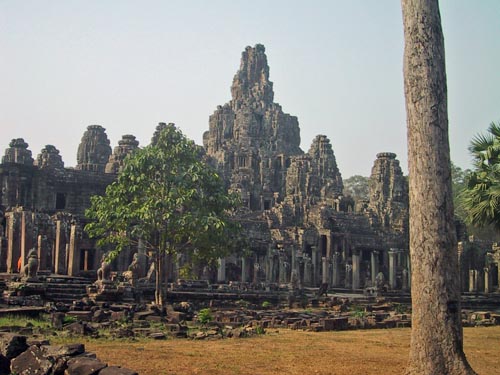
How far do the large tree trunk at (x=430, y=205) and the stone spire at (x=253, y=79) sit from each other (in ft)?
256

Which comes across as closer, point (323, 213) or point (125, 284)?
point (125, 284)

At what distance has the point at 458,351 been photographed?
29.7 feet

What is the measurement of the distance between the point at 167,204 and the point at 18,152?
35739 mm

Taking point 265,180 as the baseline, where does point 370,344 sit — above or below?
below

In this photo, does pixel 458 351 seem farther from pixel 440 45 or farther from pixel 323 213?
pixel 323 213

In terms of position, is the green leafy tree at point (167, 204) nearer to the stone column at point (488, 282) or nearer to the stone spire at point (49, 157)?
the stone column at point (488, 282)

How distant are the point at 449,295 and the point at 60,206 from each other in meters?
43.1

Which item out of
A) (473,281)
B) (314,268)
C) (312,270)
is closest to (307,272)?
(314,268)

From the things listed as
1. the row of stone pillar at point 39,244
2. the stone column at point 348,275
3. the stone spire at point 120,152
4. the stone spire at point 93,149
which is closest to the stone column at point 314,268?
the stone column at point 348,275

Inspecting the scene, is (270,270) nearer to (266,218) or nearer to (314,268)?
(314,268)

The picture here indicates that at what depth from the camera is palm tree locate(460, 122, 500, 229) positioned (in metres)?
19.5

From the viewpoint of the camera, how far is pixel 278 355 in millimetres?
12758

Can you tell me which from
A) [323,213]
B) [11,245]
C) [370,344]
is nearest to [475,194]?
[370,344]

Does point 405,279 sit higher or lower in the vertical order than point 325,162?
lower
